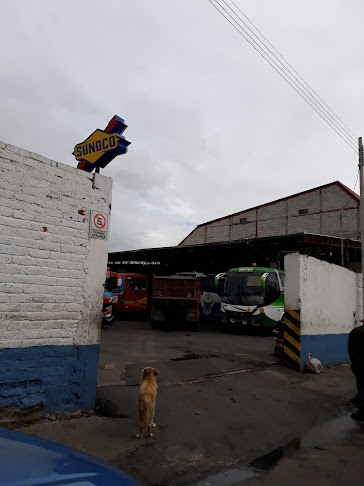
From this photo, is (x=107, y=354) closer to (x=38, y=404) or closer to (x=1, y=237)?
(x=38, y=404)

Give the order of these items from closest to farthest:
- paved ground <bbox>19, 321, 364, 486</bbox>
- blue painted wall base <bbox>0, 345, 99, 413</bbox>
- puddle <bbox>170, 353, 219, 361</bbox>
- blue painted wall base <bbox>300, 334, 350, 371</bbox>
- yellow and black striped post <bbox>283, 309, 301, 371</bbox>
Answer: paved ground <bbox>19, 321, 364, 486</bbox>, blue painted wall base <bbox>0, 345, 99, 413</bbox>, yellow and black striped post <bbox>283, 309, 301, 371</bbox>, blue painted wall base <bbox>300, 334, 350, 371</bbox>, puddle <bbox>170, 353, 219, 361</bbox>

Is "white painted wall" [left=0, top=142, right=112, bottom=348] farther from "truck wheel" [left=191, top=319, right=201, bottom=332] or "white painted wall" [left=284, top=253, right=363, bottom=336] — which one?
"truck wheel" [left=191, top=319, right=201, bottom=332]

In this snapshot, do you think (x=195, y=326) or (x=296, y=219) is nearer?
(x=195, y=326)

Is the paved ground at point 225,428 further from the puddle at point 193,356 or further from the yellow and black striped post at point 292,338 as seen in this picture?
the puddle at point 193,356

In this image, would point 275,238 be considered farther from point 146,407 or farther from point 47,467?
point 47,467

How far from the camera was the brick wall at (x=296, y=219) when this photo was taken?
26.8 meters

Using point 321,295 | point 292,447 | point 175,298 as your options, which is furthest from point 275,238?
point 292,447

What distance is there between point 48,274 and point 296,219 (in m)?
27.9

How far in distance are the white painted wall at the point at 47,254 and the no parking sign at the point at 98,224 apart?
0.22ft

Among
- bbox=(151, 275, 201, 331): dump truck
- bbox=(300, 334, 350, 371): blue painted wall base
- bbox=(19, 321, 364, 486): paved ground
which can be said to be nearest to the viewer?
bbox=(19, 321, 364, 486): paved ground

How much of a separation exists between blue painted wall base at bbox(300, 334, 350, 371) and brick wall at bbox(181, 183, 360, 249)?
17.1m

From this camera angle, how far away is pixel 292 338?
28.5 feet

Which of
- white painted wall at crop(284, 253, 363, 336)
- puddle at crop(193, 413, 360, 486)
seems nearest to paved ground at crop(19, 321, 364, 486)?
puddle at crop(193, 413, 360, 486)

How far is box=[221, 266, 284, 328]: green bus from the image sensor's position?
1641cm
